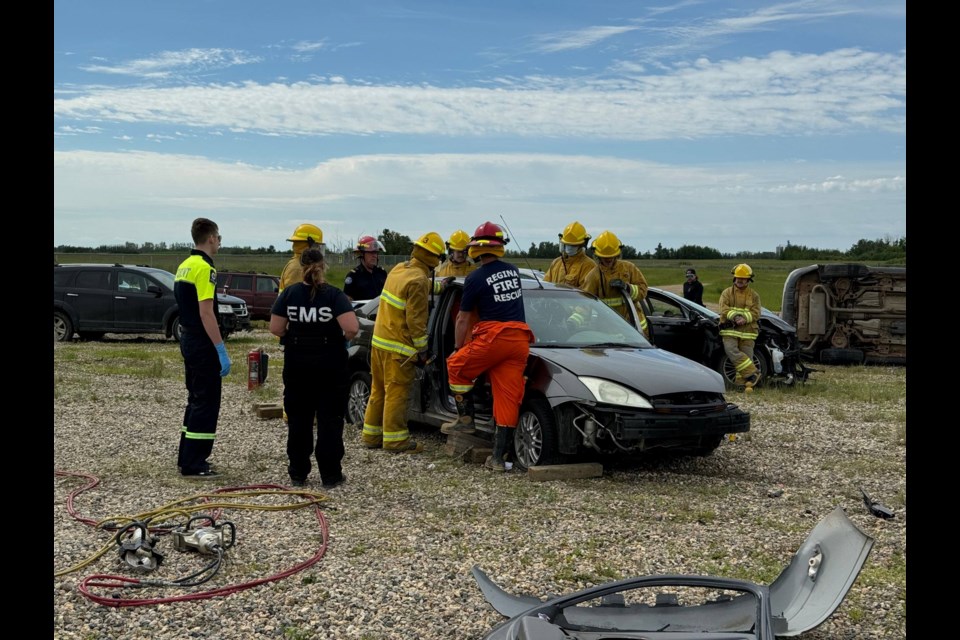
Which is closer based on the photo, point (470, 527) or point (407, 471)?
point (470, 527)

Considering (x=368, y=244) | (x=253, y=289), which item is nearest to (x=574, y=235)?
(x=368, y=244)

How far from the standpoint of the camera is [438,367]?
327 inches

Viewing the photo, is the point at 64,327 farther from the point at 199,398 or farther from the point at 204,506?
the point at 204,506

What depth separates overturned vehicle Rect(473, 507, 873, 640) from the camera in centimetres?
388

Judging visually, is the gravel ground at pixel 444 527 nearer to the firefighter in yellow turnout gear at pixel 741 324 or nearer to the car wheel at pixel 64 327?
the firefighter in yellow turnout gear at pixel 741 324

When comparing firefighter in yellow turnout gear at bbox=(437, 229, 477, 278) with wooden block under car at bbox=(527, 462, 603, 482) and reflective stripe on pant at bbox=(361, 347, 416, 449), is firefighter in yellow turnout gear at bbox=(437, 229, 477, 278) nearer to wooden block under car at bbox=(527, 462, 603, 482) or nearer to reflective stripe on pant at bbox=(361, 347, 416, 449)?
reflective stripe on pant at bbox=(361, 347, 416, 449)

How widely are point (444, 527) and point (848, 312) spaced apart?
41.9ft

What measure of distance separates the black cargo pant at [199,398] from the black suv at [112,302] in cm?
1264

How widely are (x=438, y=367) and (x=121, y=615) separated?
4.22 m

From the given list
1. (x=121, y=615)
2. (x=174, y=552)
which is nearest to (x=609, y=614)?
(x=121, y=615)

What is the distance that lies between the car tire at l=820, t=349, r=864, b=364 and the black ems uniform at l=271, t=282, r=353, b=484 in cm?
1198
